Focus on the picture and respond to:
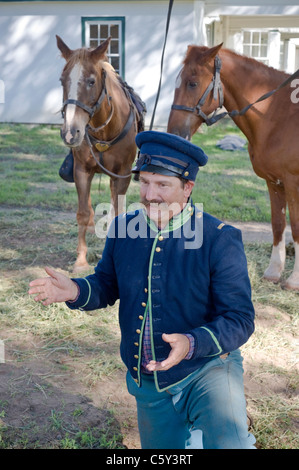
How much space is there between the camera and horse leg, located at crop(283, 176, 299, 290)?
514cm

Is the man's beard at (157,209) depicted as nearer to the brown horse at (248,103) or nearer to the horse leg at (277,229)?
the brown horse at (248,103)

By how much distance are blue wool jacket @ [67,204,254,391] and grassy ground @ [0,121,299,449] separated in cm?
91

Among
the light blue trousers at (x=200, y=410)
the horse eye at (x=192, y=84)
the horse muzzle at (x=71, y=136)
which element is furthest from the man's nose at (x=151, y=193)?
the horse eye at (x=192, y=84)

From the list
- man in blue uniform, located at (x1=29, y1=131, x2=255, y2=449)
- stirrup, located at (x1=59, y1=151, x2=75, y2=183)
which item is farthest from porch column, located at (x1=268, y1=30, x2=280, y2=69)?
man in blue uniform, located at (x1=29, y1=131, x2=255, y2=449)

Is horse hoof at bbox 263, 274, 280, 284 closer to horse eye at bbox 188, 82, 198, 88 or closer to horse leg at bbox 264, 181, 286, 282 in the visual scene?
horse leg at bbox 264, 181, 286, 282

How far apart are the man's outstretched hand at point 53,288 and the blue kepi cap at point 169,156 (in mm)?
605

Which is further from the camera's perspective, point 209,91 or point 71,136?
point 209,91

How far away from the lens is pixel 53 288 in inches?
97.5

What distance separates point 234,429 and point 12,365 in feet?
7.17

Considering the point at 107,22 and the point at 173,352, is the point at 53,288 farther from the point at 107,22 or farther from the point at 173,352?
the point at 107,22

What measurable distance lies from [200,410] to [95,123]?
146 inches

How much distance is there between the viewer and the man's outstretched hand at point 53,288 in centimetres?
244

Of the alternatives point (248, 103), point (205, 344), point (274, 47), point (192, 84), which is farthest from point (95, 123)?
point (274, 47)
